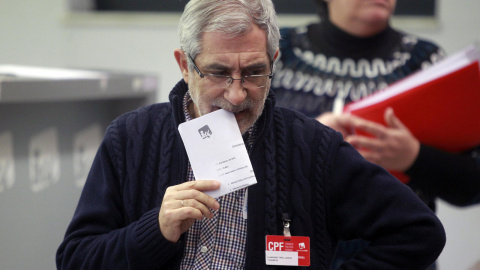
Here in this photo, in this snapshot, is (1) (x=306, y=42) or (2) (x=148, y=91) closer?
(1) (x=306, y=42)

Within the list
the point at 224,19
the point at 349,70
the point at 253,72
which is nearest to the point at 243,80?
the point at 253,72

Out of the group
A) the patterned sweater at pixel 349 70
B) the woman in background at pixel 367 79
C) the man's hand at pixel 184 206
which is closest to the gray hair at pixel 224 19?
the man's hand at pixel 184 206

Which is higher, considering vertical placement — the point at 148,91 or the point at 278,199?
the point at 148,91

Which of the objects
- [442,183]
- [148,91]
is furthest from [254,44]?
[148,91]

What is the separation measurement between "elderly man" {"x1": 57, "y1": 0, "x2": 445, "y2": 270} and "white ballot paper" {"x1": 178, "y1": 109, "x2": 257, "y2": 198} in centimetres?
3

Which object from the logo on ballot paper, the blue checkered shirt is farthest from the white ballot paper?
the blue checkered shirt

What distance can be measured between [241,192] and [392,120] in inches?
29.0

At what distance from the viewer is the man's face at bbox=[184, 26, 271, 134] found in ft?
4.78

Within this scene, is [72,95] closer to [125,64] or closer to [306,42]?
[306,42]

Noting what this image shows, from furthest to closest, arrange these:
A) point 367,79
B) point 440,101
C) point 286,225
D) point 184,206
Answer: point 367,79 → point 440,101 → point 286,225 → point 184,206

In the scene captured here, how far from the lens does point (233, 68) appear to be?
4.80 ft

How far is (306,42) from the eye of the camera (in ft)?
7.91

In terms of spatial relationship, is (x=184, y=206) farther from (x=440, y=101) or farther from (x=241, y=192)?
(x=440, y=101)

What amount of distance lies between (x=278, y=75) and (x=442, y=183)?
66cm
